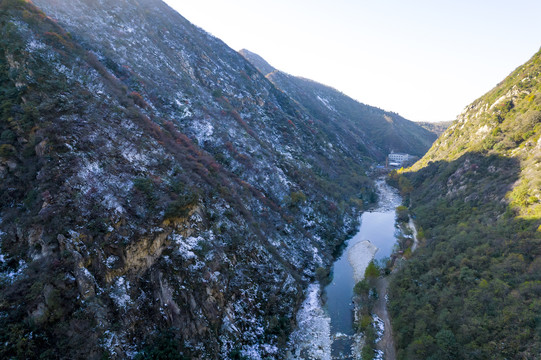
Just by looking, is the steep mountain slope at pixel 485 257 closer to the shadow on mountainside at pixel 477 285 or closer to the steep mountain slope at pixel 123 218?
the shadow on mountainside at pixel 477 285

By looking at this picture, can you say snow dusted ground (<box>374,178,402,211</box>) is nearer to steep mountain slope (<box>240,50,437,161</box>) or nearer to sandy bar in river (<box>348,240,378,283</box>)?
steep mountain slope (<box>240,50,437,161</box>)

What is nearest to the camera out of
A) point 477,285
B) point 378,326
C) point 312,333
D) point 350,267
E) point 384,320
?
point 477,285

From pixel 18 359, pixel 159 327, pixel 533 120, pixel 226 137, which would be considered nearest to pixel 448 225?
pixel 533 120

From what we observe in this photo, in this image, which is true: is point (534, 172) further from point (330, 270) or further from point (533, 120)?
point (330, 270)

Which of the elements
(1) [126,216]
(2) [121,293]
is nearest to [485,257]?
(2) [121,293]

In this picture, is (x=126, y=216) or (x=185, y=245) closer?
(x=126, y=216)

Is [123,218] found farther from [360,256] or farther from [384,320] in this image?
[360,256]

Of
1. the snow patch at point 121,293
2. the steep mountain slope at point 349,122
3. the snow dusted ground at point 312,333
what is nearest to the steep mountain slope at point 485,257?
the snow dusted ground at point 312,333

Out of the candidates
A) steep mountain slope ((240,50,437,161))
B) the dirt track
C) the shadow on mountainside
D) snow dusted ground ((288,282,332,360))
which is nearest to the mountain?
snow dusted ground ((288,282,332,360))
